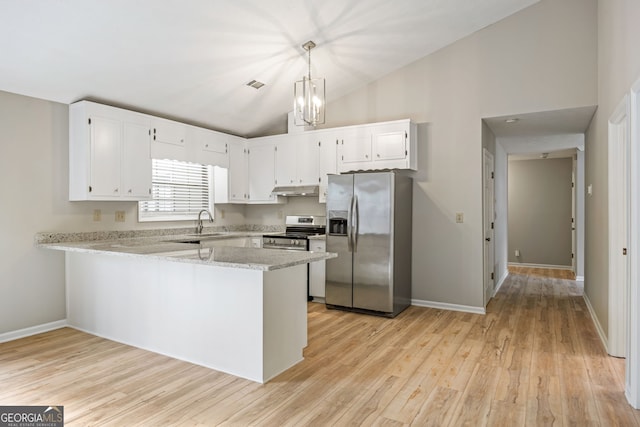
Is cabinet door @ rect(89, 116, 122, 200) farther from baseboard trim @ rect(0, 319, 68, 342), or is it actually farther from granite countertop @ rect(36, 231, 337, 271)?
baseboard trim @ rect(0, 319, 68, 342)

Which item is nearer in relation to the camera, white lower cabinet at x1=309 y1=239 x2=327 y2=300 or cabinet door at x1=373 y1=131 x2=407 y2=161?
cabinet door at x1=373 y1=131 x2=407 y2=161

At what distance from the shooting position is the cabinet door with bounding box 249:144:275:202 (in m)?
5.68

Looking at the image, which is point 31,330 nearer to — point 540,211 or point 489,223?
point 489,223

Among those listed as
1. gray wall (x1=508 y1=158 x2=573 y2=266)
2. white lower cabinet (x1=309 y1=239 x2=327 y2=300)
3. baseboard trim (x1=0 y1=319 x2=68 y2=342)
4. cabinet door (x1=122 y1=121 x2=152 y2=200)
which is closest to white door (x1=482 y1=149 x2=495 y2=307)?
white lower cabinet (x1=309 y1=239 x2=327 y2=300)

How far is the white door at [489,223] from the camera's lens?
4.90 meters

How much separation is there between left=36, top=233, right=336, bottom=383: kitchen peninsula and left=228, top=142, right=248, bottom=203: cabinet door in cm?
221

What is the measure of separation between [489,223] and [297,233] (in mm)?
2585

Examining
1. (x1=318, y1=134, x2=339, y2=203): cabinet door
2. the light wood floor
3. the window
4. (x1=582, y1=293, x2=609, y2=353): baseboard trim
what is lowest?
the light wood floor

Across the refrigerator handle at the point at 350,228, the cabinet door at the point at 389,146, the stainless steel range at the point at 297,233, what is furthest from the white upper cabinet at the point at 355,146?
the stainless steel range at the point at 297,233

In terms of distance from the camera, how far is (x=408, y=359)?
318 centimetres

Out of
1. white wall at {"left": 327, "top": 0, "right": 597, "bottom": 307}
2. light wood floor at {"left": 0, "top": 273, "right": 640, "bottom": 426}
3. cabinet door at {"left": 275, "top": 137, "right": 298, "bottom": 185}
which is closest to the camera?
light wood floor at {"left": 0, "top": 273, "right": 640, "bottom": 426}

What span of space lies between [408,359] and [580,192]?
5.22 metres

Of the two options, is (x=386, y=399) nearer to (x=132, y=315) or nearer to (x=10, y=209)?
(x=132, y=315)

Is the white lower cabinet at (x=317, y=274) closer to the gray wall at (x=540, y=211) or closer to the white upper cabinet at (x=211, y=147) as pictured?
the white upper cabinet at (x=211, y=147)
